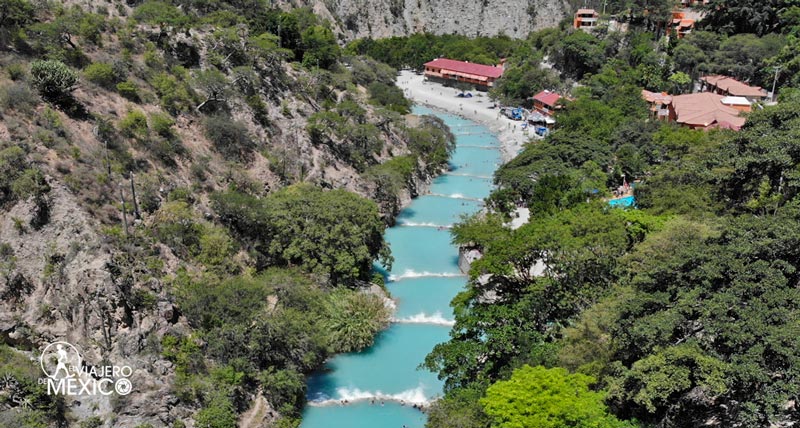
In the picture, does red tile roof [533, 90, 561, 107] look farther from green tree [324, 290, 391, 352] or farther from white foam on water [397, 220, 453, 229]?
green tree [324, 290, 391, 352]

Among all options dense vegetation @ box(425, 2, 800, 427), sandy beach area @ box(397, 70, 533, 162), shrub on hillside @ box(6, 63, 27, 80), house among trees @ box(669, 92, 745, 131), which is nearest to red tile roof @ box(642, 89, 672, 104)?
house among trees @ box(669, 92, 745, 131)

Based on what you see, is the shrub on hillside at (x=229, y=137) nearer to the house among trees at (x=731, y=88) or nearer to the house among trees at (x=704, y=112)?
the house among trees at (x=704, y=112)

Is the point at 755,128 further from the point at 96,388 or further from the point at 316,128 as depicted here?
the point at 96,388

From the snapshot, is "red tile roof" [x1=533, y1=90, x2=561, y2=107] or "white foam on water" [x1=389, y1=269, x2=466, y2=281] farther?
"red tile roof" [x1=533, y1=90, x2=561, y2=107]

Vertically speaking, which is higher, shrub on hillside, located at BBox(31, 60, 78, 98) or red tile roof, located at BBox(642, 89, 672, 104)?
shrub on hillside, located at BBox(31, 60, 78, 98)

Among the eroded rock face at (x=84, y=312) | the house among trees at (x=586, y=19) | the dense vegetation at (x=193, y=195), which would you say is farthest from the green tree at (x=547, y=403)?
the house among trees at (x=586, y=19)

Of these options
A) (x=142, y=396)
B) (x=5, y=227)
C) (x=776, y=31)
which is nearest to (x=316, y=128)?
(x=5, y=227)

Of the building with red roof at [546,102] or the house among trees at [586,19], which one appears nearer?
the building with red roof at [546,102]
